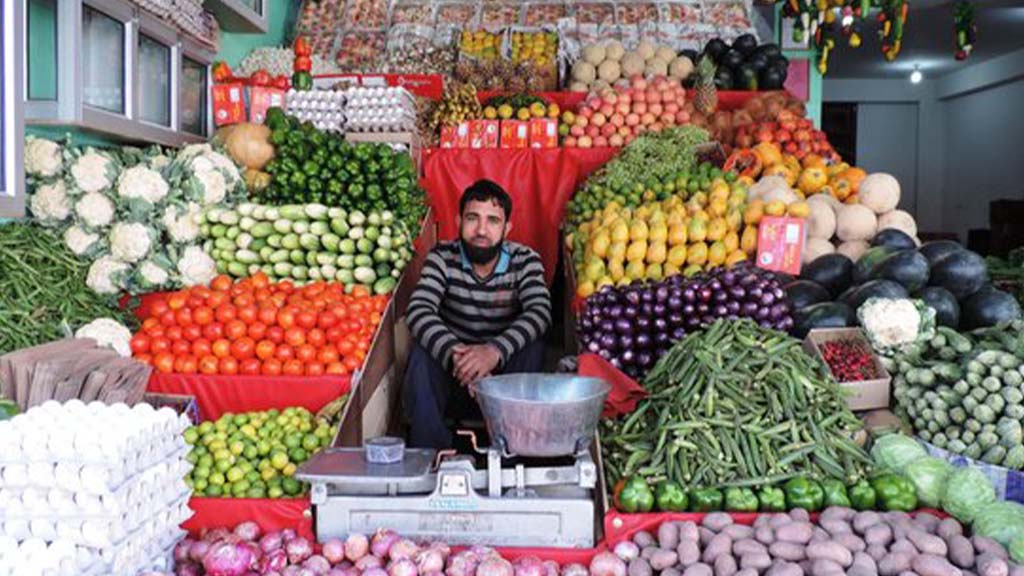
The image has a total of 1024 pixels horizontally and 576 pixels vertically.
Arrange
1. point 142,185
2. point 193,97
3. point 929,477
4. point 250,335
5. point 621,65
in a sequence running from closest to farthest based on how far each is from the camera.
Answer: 1. point 929,477
2. point 250,335
3. point 142,185
4. point 193,97
5. point 621,65

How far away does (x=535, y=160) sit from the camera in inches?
219

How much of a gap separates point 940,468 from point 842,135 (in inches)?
562

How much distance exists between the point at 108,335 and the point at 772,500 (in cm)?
254

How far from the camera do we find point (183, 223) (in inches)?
157

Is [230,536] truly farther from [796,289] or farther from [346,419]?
[796,289]

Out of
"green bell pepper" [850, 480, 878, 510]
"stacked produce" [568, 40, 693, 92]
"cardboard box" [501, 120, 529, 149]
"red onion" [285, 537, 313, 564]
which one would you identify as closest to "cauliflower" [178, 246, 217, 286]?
"red onion" [285, 537, 313, 564]

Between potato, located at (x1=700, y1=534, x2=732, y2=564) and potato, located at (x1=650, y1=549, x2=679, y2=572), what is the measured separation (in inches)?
3.0

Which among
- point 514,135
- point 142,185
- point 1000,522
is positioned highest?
point 514,135

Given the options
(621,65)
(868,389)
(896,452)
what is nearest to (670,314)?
(868,389)

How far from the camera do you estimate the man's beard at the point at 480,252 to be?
3.95 metres

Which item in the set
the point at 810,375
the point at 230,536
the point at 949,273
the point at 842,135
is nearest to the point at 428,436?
the point at 230,536

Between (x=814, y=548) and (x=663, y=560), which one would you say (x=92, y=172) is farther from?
(x=814, y=548)

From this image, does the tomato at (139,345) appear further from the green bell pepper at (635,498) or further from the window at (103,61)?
the green bell pepper at (635,498)

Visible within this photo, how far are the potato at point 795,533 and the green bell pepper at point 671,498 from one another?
30cm
